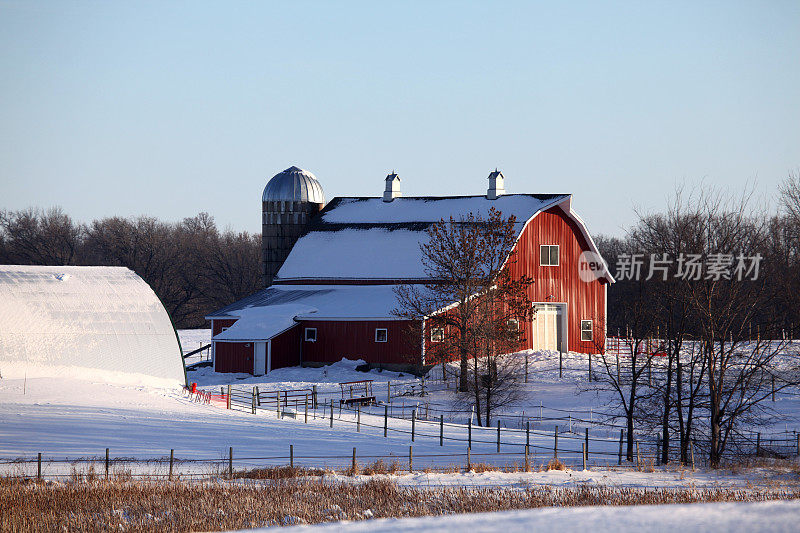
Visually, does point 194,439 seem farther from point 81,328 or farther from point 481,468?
point 81,328

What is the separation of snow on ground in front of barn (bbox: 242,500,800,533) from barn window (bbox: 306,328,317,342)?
1153 inches

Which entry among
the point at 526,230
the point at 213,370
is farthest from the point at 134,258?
the point at 526,230

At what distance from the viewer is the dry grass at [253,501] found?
15.5 m

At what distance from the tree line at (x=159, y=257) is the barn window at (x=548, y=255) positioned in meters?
43.5

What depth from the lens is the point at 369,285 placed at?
153ft

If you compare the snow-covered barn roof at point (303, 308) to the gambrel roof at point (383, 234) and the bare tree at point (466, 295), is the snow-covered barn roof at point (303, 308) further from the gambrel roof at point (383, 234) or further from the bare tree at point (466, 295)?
the bare tree at point (466, 295)

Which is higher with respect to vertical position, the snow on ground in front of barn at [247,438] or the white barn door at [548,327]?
the white barn door at [548,327]

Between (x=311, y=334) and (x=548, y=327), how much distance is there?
11288 mm

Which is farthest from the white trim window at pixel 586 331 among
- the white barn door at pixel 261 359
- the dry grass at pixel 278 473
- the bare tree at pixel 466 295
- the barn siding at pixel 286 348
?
the dry grass at pixel 278 473

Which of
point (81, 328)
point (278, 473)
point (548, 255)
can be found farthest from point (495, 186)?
point (278, 473)

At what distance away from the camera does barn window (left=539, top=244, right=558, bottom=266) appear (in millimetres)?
45344

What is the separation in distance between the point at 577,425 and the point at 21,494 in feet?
60.2

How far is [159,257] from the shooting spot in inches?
3551

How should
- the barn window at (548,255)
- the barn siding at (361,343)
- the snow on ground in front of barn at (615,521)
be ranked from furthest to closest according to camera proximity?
the barn window at (548,255) < the barn siding at (361,343) < the snow on ground in front of barn at (615,521)
